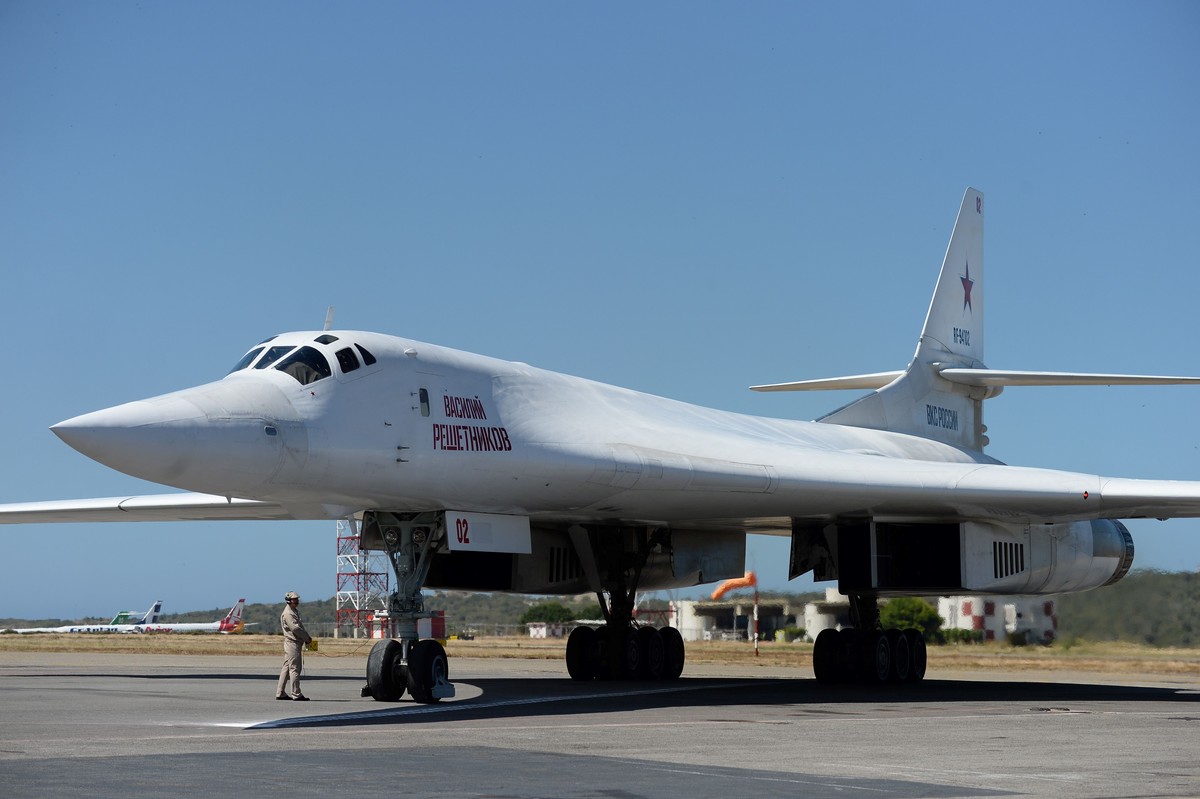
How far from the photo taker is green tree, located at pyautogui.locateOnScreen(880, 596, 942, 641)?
1396 inches

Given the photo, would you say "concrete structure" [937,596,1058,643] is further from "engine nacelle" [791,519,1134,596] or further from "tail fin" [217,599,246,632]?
"tail fin" [217,599,246,632]

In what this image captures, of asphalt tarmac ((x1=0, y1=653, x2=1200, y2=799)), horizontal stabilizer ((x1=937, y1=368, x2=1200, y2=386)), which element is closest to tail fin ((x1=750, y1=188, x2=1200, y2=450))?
horizontal stabilizer ((x1=937, y1=368, x2=1200, y2=386))

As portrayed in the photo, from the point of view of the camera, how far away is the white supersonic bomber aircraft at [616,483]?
10.6 metres

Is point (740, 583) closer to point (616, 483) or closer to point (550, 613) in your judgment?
point (616, 483)

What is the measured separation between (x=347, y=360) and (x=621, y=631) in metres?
6.79

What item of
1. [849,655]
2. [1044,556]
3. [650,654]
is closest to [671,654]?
[650,654]

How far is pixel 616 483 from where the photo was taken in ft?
41.4

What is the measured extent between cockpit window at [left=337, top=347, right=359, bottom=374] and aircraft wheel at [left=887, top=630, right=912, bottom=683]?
856 centimetres

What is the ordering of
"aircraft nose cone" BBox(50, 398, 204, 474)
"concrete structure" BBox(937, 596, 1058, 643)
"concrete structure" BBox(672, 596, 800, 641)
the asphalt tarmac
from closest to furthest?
the asphalt tarmac, "aircraft nose cone" BBox(50, 398, 204, 474), "concrete structure" BBox(937, 596, 1058, 643), "concrete structure" BBox(672, 596, 800, 641)

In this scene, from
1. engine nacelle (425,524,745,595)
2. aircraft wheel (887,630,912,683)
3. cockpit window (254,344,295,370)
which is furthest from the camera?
aircraft wheel (887,630,912,683)

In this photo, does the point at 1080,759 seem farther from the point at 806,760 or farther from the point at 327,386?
the point at 327,386

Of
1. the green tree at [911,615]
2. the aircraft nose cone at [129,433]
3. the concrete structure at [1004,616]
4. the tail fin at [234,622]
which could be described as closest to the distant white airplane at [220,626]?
the tail fin at [234,622]

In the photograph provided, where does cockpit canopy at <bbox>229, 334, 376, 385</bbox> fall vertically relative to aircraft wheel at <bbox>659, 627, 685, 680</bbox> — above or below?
above

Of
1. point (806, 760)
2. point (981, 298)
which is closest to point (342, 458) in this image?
point (806, 760)
